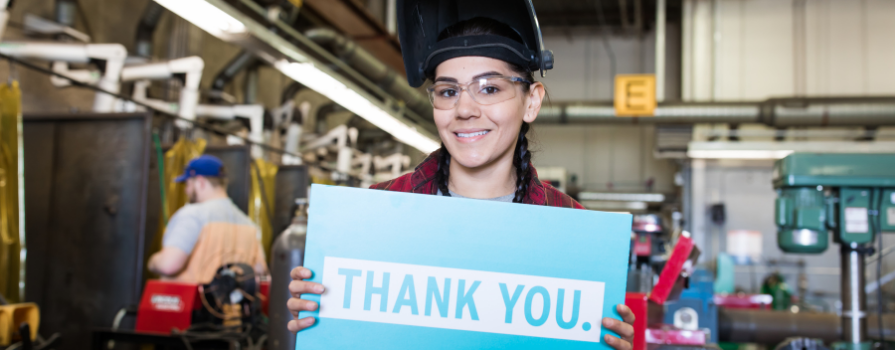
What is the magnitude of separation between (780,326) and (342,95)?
12.4ft

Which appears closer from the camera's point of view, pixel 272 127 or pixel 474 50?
pixel 474 50

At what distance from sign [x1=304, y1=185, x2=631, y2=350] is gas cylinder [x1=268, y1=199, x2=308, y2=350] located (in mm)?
1478

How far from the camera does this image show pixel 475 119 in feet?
4.32

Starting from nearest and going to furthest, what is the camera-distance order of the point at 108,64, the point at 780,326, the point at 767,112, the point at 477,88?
the point at 477,88 → the point at 780,326 → the point at 108,64 → the point at 767,112

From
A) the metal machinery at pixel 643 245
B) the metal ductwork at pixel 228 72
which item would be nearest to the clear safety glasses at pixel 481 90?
the metal machinery at pixel 643 245

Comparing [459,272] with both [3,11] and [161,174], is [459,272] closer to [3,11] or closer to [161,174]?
[3,11]

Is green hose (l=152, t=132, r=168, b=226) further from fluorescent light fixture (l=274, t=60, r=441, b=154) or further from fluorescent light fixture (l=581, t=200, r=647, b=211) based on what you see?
fluorescent light fixture (l=581, t=200, r=647, b=211)

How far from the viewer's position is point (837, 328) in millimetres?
3055

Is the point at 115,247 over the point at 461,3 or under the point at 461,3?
under

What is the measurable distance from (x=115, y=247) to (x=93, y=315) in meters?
0.41

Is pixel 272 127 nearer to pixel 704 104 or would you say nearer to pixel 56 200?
pixel 56 200

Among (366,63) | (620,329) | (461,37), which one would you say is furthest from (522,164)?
(366,63)

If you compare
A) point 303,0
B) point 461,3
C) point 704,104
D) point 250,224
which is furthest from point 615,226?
point 704,104

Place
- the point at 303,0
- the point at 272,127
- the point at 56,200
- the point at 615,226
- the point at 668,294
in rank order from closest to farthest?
the point at 615,226 → the point at 668,294 → the point at 56,200 → the point at 303,0 → the point at 272,127
